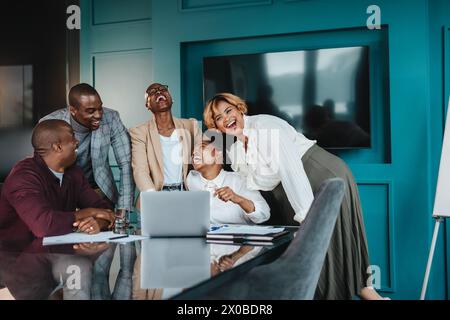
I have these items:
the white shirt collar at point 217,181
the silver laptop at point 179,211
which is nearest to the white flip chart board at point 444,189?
the white shirt collar at point 217,181

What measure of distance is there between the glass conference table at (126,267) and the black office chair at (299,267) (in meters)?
0.11

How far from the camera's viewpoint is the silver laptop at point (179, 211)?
187 centimetres

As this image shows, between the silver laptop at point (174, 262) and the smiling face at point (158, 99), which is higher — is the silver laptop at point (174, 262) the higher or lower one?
the lower one

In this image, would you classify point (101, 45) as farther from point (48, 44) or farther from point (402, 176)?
point (402, 176)

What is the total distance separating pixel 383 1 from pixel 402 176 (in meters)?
1.21

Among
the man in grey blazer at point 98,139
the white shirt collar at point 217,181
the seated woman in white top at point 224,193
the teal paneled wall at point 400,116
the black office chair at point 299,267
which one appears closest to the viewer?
the black office chair at point 299,267

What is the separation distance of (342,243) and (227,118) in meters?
0.93

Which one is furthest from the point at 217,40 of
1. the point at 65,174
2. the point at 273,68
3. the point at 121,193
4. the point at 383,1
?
the point at 65,174

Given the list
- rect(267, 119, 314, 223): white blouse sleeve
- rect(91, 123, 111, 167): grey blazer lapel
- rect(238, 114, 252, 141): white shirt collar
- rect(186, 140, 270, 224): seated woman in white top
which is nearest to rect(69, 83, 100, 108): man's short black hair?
rect(91, 123, 111, 167): grey blazer lapel

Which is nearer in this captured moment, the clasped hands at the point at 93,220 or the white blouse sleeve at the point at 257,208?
the clasped hands at the point at 93,220

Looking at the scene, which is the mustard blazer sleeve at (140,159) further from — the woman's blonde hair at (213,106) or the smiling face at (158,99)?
the woman's blonde hair at (213,106)

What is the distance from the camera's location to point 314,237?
104cm

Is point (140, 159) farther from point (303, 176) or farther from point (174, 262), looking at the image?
point (174, 262)

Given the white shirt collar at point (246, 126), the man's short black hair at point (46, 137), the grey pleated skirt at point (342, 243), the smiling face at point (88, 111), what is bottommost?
the grey pleated skirt at point (342, 243)
